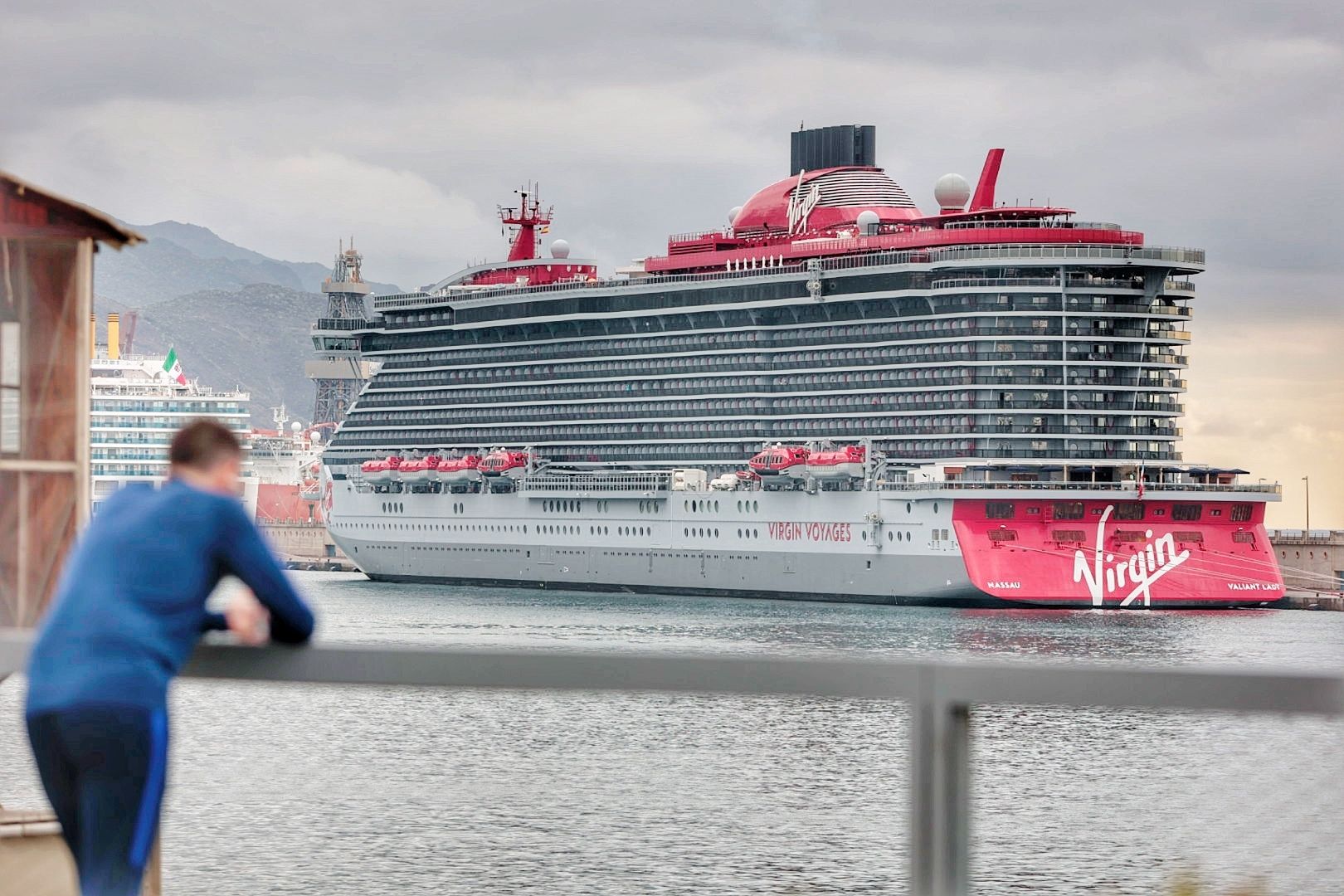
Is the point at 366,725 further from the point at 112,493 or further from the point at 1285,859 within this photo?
the point at 1285,859

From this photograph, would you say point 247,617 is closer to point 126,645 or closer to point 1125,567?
point 126,645

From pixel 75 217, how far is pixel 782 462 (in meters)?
50.3

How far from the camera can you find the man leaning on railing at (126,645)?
314cm

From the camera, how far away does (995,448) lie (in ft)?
176

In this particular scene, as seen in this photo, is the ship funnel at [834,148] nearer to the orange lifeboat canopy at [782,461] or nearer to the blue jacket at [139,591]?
the orange lifeboat canopy at [782,461]

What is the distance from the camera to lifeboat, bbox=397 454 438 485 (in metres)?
64.6

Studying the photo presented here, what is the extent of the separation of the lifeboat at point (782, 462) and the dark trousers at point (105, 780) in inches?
1991

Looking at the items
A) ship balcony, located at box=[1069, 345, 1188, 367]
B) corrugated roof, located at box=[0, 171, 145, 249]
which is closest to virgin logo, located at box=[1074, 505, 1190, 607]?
ship balcony, located at box=[1069, 345, 1188, 367]

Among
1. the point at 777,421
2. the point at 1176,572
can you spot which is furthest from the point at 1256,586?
the point at 777,421

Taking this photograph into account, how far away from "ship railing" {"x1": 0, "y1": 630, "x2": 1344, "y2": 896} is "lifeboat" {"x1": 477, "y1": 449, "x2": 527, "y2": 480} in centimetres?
5894

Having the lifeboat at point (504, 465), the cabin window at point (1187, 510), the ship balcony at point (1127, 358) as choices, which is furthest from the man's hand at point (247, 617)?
the lifeboat at point (504, 465)

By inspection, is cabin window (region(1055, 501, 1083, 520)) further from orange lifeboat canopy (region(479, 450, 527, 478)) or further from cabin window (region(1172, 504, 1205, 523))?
orange lifeboat canopy (region(479, 450, 527, 478))

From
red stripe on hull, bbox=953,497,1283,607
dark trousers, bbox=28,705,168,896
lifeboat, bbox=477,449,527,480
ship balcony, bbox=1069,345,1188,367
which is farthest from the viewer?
lifeboat, bbox=477,449,527,480

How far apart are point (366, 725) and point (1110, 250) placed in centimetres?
5364
